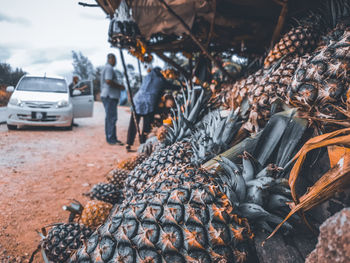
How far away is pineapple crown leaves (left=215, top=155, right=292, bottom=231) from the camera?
3.80ft

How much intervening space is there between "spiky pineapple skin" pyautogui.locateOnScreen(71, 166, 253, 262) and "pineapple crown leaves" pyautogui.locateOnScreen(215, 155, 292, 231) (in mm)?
80

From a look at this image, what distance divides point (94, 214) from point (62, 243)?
0.47 m

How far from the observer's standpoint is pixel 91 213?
7.22ft

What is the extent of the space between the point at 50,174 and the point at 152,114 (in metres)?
3.21

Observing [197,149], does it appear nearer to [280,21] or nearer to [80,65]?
[280,21]

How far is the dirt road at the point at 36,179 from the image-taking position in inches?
81.4

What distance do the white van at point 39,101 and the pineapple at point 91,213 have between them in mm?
Result: 2125

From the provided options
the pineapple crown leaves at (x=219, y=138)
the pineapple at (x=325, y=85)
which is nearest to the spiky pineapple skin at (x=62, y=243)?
the pineapple crown leaves at (x=219, y=138)

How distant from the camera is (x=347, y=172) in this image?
0.82 meters

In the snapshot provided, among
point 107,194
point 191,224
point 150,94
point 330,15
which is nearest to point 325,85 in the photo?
point 191,224

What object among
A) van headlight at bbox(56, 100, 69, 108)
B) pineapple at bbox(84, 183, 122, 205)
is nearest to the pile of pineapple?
pineapple at bbox(84, 183, 122, 205)

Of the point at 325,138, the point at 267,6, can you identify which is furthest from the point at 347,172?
the point at 267,6

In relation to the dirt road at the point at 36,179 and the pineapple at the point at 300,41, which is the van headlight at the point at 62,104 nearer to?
the dirt road at the point at 36,179

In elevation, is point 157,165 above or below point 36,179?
above
